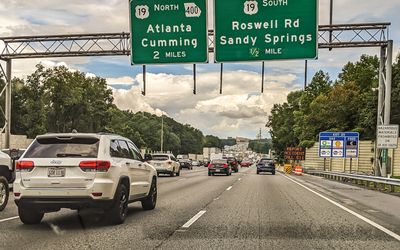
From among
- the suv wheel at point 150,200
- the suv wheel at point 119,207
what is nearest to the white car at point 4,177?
the suv wheel at point 150,200

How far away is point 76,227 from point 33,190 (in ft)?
3.62

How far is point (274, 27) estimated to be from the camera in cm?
2148

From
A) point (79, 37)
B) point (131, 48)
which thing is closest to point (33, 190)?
point (131, 48)

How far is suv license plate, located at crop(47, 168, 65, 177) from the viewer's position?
959 centimetres

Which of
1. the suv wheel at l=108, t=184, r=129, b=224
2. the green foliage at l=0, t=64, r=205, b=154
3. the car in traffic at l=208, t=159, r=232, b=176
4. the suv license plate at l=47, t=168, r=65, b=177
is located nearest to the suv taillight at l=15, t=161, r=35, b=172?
the suv license plate at l=47, t=168, r=65, b=177

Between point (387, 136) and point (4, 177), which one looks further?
point (387, 136)

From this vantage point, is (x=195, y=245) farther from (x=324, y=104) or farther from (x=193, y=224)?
(x=324, y=104)

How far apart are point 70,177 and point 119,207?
3.89ft

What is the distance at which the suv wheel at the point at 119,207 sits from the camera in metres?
9.96

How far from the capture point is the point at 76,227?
9.95m

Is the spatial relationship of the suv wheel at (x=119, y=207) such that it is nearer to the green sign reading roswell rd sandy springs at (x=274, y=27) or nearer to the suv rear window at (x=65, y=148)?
the suv rear window at (x=65, y=148)

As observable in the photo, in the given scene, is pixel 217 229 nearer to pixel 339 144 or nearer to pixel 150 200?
pixel 150 200

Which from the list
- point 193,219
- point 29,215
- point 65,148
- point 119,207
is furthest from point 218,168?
point 65,148

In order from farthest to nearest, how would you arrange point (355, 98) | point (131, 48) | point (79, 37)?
point (355, 98), point (79, 37), point (131, 48)
